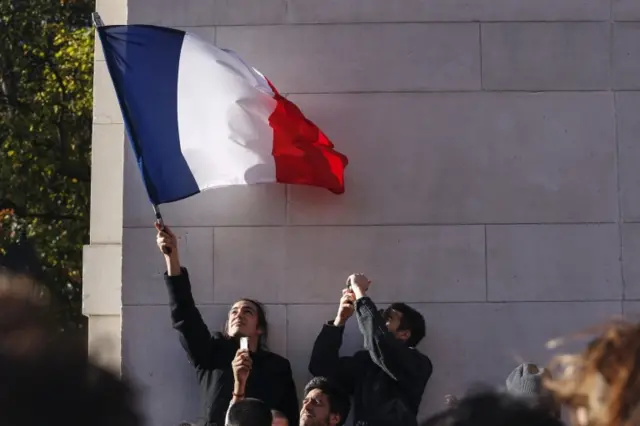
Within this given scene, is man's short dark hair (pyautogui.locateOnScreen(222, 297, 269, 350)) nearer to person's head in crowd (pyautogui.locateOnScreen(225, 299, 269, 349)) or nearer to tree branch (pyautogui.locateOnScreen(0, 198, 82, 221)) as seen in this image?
person's head in crowd (pyautogui.locateOnScreen(225, 299, 269, 349))

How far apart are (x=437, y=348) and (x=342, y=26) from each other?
6.95 feet

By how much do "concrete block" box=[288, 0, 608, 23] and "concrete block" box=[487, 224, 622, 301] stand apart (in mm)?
1351

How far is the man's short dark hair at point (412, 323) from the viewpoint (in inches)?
278

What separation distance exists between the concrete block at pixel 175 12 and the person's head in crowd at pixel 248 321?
1913 mm

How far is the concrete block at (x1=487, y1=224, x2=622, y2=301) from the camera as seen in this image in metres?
7.71

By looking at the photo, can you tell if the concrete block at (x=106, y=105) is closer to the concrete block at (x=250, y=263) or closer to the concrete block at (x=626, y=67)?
the concrete block at (x=250, y=263)

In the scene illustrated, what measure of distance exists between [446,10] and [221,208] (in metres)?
1.90

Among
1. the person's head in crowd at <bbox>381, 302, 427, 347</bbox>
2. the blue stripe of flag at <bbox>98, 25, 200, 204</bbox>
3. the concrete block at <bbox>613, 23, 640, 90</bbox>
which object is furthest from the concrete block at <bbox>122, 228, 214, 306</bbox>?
the concrete block at <bbox>613, 23, 640, 90</bbox>

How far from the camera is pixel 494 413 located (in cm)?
235

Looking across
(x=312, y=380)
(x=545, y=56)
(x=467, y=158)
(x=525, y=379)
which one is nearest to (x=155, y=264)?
(x=312, y=380)

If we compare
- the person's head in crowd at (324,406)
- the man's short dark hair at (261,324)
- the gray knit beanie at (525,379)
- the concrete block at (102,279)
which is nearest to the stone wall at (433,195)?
the man's short dark hair at (261,324)

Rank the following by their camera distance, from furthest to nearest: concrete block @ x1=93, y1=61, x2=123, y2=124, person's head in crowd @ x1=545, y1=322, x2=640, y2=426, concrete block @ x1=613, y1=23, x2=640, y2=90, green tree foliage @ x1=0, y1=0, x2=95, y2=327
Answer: green tree foliage @ x1=0, y1=0, x2=95, y2=327
concrete block @ x1=93, y1=61, x2=123, y2=124
concrete block @ x1=613, y1=23, x2=640, y2=90
person's head in crowd @ x1=545, y1=322, x2=640, y2=426

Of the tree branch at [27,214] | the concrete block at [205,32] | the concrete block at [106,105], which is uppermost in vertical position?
the concrete block at [205,32]

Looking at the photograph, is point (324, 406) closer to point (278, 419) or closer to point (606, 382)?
point (278, 419)
